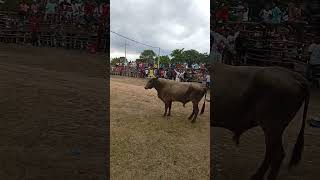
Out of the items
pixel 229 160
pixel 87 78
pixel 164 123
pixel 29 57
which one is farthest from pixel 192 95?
pixel 29 57

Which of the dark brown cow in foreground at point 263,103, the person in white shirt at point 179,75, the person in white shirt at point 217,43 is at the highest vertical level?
the person in white shirt at point 217,43

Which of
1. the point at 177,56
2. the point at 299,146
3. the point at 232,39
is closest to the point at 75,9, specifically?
the point at 177,56

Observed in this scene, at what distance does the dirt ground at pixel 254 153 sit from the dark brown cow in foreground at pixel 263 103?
0.06 meters

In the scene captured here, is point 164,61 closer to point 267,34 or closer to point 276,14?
point 267,34

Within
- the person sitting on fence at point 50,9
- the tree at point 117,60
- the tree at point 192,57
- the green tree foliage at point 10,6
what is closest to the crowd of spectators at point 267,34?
the tree at point 192,57

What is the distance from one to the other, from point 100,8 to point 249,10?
1.63 m

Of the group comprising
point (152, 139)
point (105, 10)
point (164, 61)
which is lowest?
point (152, 139)

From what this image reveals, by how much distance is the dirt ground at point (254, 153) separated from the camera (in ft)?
15.4

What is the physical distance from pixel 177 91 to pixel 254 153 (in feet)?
3.74

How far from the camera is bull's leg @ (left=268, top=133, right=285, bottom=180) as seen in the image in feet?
15.0

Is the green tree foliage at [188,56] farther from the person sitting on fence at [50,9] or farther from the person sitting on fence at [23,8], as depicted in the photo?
the person sitting on fence at [23,8]

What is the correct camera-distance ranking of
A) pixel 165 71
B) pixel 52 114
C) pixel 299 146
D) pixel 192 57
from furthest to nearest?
pixel 165 71
pixel 192 57
pixel 52 114
pixel 299 146

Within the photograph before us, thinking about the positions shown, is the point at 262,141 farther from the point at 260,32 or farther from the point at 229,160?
the point at 260,32

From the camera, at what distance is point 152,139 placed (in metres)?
5.02
